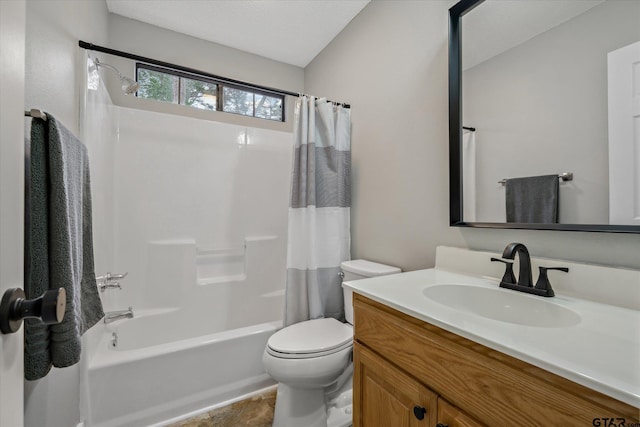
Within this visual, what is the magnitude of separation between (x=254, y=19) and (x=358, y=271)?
76.1 inches

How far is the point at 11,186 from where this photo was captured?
453 millimetres

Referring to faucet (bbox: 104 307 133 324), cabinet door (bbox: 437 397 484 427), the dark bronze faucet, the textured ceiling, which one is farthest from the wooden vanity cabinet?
the textured ceiling

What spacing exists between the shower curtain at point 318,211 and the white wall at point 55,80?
3.31ft

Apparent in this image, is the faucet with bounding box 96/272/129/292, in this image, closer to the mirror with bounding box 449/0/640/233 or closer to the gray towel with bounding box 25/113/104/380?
the gray towel with bounding box 25/113/104/380

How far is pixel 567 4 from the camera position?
953mm

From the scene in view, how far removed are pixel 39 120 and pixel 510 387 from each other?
1310 mm

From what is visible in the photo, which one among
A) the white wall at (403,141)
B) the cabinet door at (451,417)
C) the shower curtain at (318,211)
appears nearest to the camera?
the cabinet door at (451,417)

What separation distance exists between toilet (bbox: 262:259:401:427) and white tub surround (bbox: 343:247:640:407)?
453mm

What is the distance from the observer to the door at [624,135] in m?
0.80

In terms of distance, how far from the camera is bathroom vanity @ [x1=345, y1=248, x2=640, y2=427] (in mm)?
495

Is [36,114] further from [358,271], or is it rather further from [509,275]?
[509,275]

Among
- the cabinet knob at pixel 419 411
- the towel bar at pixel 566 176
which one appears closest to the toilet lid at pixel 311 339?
the cabinet knob at pixel 419 411

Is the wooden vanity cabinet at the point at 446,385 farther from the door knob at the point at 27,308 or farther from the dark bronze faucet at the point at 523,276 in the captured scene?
the door knob at the point at 27,308

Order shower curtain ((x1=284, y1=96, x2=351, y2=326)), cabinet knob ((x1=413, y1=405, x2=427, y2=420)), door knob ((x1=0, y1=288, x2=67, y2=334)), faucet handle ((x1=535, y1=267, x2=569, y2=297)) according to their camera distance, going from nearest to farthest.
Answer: door knob ((x1=0, y1=288, x2=67, y2=334))
cabinet knob ((x1=413, y1=405, x2=427, y2=420))
faucet handle ((x1=535, y1=267, x2=569, y2=297))
shower curtain ((x1=284, y1=96, x2=351, y2=326))
